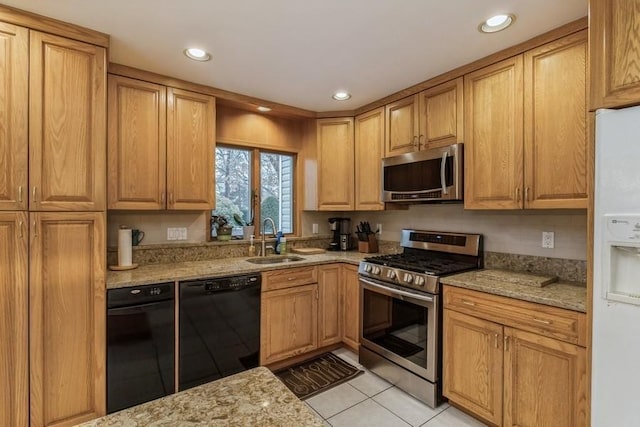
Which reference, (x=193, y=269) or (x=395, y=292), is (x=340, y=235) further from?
(x=193, y=269)

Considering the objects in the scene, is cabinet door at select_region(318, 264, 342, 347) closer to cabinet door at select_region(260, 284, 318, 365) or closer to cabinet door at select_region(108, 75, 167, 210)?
cabinet door at select_region(260, 284, 318, 365)

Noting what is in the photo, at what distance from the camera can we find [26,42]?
1.74 m

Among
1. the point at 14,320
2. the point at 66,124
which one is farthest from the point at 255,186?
the point at 14,320

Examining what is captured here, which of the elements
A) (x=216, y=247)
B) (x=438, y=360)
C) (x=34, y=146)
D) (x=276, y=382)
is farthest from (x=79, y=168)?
(x=438, y=360)

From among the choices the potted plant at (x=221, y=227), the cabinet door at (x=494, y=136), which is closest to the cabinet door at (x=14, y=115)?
the potted plant at (x=221, y=227)

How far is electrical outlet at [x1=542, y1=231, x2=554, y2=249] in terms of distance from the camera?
7.21ft

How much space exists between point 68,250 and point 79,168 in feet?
1.61

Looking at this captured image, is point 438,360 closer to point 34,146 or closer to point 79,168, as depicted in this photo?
point 79,168

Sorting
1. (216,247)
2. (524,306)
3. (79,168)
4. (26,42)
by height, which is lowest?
(524,306)

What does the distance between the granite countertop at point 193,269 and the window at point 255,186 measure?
53cm

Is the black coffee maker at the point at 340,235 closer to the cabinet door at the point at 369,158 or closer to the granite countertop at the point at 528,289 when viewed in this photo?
the cabinet door at the point at 369,158

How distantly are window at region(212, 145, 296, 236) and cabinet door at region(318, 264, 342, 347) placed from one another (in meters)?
0.81

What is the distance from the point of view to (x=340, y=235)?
3631mm

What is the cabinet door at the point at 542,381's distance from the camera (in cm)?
160
